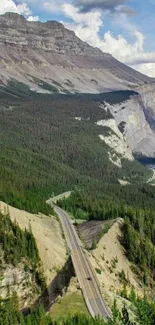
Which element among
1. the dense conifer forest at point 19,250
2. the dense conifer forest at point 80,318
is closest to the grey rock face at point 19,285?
the dense conifer forest at point 19,250

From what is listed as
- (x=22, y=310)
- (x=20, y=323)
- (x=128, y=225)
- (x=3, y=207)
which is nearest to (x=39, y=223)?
(x=3, y=207)

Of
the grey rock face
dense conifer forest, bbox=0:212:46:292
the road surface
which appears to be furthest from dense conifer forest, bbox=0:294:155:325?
dense conifer forest, bbox=0:212:46:292

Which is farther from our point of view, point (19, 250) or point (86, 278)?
point (19, 250)

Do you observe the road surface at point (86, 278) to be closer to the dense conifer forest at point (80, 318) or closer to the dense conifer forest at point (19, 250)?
the dense conifer forest at point (80, 318)

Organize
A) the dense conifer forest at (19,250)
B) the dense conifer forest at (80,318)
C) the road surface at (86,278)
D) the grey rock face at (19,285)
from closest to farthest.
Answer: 1. the dense conifer forest at (80,318)
2. the road surface at (86,278)
3. the grey rock face at (19,285)
4. the dense conifer forest at (19,250)

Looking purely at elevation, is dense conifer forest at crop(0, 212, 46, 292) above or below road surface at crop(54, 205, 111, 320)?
above

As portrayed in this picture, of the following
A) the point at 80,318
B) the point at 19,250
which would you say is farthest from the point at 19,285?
the point at 80,318

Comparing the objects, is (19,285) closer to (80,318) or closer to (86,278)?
(86,278)

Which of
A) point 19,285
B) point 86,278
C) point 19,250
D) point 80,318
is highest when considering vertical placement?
point 19,250

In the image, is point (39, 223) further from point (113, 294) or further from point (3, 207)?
point (113, 294)

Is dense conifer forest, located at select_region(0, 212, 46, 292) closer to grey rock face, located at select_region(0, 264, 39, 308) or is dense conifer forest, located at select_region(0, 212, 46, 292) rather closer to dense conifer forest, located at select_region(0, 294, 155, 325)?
grey rock face, located at select_region(0, 264, 39, 308)
